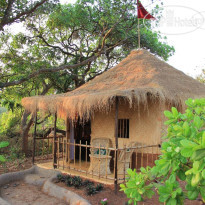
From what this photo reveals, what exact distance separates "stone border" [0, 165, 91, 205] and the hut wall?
232cm

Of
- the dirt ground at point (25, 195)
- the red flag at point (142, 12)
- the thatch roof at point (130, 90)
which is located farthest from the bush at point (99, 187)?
the red flag at point (142, 12)

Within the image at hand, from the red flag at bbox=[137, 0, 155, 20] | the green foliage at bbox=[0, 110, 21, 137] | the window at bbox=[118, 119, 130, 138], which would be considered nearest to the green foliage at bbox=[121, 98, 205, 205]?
the window at bbox=[118, 119, 130, 138]

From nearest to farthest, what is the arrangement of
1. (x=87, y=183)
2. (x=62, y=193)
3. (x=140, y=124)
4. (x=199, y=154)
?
(x=199, y=154) < (x=62, y=193) < (x=87, y=183) < (x=140, y=124)

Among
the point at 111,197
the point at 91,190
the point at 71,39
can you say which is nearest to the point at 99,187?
the point at 91,190

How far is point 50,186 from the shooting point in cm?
684

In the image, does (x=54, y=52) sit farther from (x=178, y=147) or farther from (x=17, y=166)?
(x=178, y=147)

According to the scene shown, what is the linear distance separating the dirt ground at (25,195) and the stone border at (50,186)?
0.15 meters

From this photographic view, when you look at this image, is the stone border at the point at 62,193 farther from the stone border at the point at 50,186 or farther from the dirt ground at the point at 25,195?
the dirt ground at the point at 25,195

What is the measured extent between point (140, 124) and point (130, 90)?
2.00m

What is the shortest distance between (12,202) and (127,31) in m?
9.74

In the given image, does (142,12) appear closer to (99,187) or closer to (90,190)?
(99,187)

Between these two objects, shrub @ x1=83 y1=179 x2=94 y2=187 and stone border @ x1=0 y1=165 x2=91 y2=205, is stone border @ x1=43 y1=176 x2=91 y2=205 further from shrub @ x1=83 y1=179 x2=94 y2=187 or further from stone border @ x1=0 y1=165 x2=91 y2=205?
shrub @ x1=83 y1=179 x2=94 y2=187

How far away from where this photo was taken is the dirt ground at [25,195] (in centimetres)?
625

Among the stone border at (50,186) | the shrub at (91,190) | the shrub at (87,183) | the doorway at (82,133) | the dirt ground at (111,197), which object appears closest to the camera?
the dirt ground at (111,197)
